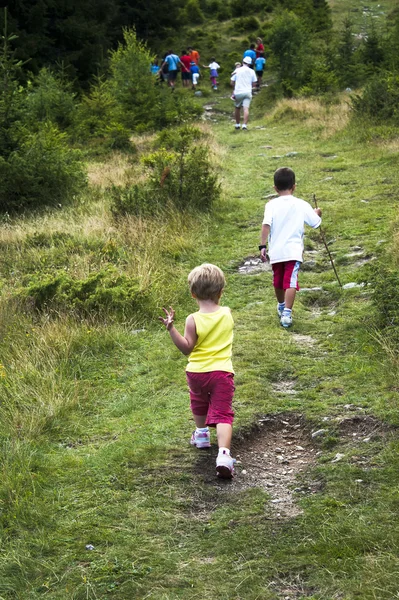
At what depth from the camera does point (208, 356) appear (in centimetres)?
480

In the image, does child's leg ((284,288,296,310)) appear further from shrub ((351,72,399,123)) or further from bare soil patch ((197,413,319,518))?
shrub ((351,72,399,123))

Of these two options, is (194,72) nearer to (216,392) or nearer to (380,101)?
(380,101)

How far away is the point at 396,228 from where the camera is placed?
29.5ft

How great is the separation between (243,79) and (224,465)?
16.8m

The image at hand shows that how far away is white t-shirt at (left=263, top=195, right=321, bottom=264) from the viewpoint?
23.4 ft

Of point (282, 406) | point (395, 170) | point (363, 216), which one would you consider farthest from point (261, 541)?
point (395, 170)

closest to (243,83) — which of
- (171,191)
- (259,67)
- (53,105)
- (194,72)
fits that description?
(53,105)

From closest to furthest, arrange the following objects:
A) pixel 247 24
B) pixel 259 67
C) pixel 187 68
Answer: pixel 259 67 → pixel 187 68 → pixel 247 24

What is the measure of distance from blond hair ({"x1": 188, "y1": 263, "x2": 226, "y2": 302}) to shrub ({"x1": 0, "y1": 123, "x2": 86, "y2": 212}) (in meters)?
8.02

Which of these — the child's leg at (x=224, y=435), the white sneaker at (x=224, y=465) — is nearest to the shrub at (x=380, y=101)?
the child's leg at (x=224, y=435)

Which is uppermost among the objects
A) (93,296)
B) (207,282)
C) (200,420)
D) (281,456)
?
(207,282)

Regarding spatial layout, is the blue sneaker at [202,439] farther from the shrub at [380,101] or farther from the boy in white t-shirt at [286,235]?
the shrub at [380,101]

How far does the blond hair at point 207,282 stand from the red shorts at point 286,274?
230 cm

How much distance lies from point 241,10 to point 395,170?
96.6ft
